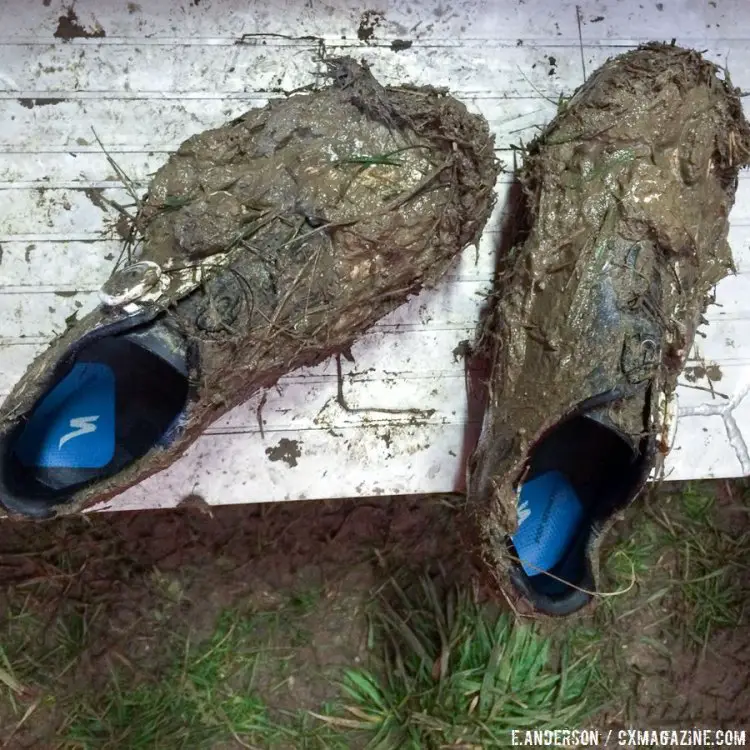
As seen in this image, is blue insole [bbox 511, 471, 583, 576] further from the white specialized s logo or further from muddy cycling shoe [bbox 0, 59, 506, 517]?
the white specialized s logo

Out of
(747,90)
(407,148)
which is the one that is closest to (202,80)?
(407,148)

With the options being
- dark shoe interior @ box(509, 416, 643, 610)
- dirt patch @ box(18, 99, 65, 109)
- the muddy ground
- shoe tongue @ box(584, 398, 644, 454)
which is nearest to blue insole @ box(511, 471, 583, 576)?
dark shoe interior @ box(509, 416, 643, 610)

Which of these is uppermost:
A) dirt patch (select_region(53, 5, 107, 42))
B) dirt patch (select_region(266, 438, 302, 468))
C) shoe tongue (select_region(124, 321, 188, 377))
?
dirt patch (select_region(53, 5, 107, 42))

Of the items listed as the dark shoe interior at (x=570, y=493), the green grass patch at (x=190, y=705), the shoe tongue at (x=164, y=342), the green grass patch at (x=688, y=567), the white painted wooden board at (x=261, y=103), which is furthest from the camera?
the green grass patch at (x=688, y=567)

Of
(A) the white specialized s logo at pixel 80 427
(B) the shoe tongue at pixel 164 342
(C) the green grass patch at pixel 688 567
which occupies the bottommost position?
(C) the green grass patch at pixel 688 567

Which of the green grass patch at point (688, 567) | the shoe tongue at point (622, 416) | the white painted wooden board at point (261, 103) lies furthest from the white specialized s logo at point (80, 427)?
the green grass patch at point (688, 567)

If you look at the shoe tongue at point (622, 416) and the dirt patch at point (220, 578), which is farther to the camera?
the dirt patch at point (220, 578)

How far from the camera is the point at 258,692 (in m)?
1.70

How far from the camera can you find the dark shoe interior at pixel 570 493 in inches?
48.8

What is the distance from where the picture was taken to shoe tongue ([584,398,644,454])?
→ 1239 millimetres

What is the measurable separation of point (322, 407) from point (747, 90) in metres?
1.16

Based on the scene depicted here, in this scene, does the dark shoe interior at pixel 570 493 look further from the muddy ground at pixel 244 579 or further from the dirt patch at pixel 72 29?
the dirt patch at pixel 72 29

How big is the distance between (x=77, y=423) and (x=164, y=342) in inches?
10.3

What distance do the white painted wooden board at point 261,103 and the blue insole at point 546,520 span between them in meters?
0.19
